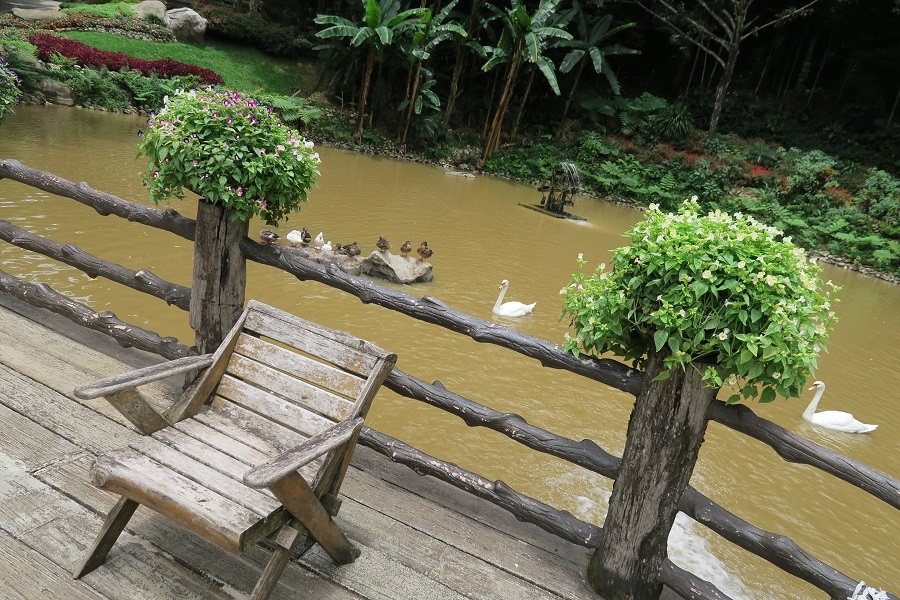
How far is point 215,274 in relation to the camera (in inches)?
117

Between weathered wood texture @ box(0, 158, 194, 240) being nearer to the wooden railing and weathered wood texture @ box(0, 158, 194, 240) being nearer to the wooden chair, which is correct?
the wooden railing

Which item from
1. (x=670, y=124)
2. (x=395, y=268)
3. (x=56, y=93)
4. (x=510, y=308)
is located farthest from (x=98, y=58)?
(x=670, y=124)

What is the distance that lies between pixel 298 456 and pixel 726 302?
1.45 metres

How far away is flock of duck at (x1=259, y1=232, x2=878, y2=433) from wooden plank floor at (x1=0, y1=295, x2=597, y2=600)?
12.3 ft

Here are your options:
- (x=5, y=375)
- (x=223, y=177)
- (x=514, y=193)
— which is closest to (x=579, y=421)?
(x=223, y=177)

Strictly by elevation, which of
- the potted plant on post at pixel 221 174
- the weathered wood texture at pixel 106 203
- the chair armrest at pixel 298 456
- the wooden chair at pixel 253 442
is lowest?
the wooden chair at pixel 253 442

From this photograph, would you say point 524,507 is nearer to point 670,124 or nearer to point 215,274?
point 215,274

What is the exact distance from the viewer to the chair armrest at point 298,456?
161cm

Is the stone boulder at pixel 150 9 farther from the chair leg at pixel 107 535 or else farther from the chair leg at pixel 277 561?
the chair leg at pixel 277 561

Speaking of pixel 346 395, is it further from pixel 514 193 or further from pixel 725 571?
pixel 514 193

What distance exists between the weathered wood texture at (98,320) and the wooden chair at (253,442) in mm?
949

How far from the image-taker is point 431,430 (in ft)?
15.4

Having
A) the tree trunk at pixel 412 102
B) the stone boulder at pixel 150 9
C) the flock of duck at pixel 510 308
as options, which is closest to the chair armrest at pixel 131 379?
the flock of duck at pixel 510 308

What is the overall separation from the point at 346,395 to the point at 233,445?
0.45 meters
